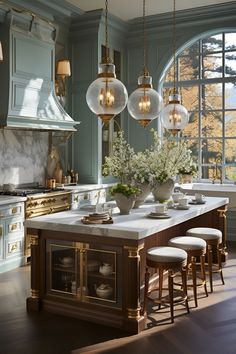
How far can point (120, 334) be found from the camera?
3381mm

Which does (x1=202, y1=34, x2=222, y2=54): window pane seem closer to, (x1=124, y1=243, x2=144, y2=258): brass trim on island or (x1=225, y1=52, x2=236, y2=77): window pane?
(x1=225, y1=52, x2=236, y2=77): window pane

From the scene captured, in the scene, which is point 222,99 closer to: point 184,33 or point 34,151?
point 184,33

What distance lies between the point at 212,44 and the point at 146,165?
338cm

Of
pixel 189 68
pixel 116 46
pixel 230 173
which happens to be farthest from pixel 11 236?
pixel 189 68

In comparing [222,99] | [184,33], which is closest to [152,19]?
[184,33]

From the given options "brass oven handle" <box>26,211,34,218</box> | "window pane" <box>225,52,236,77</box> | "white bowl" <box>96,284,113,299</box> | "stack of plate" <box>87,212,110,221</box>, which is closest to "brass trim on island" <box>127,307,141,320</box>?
"white bowl" <box>96,284,113,299</box>

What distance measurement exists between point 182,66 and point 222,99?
896mm

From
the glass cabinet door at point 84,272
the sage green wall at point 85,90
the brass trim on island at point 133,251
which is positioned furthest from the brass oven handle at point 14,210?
the brass trim on island at point 133,251

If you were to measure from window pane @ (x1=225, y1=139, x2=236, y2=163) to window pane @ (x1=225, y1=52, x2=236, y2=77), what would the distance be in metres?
1.03

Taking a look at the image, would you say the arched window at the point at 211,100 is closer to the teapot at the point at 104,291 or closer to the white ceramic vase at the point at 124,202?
the white ceramic vase at the point at 124,202

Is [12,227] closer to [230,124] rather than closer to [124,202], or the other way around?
[124,202]

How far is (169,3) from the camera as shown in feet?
21.3

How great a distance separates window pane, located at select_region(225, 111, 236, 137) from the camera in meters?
7.05

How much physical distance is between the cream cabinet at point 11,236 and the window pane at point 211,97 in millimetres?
3501
